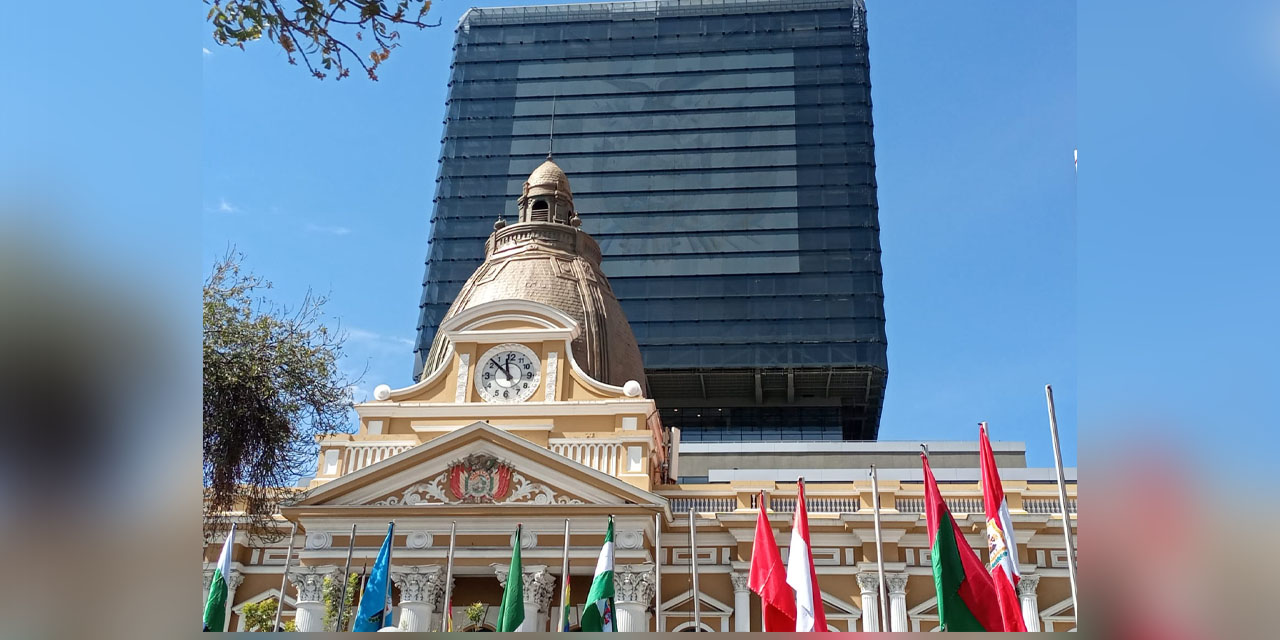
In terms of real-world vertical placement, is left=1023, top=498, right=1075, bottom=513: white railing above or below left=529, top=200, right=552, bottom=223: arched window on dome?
below

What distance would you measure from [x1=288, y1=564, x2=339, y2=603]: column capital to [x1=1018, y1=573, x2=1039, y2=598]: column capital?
48.7 ft

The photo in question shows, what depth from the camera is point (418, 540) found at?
849 inches

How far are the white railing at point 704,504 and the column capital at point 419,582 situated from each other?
216 inches

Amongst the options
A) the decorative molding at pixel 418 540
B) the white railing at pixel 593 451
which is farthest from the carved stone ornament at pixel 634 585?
the decorative molding at pixel 418 540

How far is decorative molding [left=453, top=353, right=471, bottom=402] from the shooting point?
24391mm

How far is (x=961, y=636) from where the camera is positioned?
461 centimetres

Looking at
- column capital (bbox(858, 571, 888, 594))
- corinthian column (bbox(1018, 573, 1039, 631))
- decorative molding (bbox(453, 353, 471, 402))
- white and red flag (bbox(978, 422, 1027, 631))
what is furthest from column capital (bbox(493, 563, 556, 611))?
white and red flag (bbox(978, 422, 1027, 631))

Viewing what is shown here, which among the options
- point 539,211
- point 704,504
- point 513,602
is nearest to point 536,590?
point 513,602

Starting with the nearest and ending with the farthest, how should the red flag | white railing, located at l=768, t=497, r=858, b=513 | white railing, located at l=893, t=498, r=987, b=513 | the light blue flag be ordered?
1. the red flag
2. the light blue flag
3. white railing, located at l=893, t=498, r=987, b=513
4. white railing, located at l=768, t=497, r=858, b=513

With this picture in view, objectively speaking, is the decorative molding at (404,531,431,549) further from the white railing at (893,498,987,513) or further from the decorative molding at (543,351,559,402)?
the white railing at (893,498,987,513)
